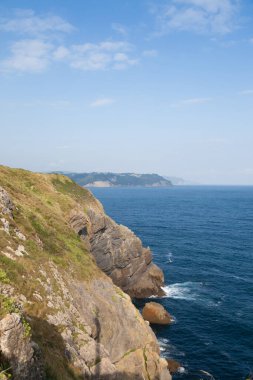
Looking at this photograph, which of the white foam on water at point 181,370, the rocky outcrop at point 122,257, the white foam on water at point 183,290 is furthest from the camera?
the white foam on water at point 183,290

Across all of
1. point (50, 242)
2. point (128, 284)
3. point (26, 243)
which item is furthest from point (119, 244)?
point (26, 243)

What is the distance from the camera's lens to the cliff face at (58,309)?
17.1 m

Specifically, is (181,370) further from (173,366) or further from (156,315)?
(156,315)

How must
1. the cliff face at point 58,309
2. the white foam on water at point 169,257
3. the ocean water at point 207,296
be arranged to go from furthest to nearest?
the white foam on water at point 169,257, the ocean water at point 207,296, the cliff face at point 58,309

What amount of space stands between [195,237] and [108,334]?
276 ft

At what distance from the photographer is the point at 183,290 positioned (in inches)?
2692

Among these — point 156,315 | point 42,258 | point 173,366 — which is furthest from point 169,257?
point 42,258

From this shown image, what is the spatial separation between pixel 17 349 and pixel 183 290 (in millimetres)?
57160

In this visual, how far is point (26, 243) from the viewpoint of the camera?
95.9 ft

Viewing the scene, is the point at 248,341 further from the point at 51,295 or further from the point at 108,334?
the point at 51,295

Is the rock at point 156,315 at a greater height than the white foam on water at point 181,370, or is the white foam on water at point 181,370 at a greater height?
the rock at point 156,315

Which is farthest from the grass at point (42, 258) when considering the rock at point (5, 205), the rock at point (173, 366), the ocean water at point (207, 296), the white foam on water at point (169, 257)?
the white foam on water at point (169, 257)

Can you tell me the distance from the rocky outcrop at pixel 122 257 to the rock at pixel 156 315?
1118cm

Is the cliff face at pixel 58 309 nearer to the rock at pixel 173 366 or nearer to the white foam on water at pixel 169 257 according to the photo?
the rock at pixel 173 366
